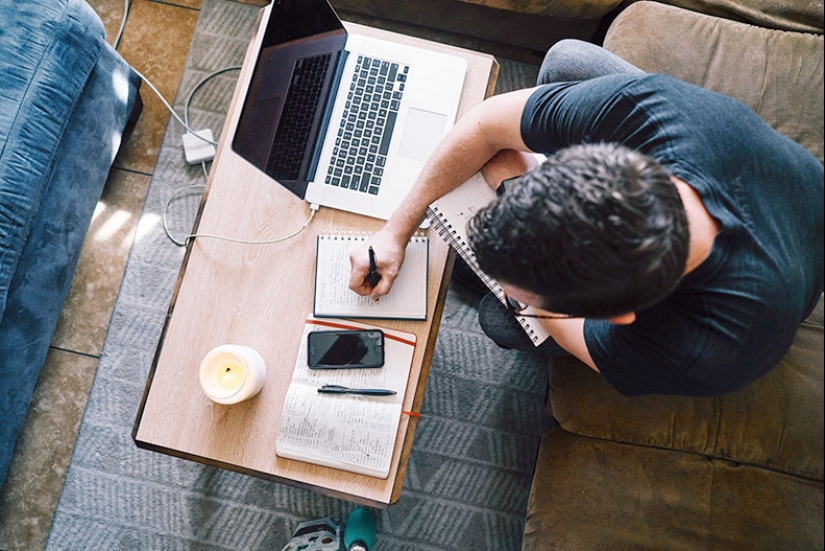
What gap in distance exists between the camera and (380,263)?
1.13m

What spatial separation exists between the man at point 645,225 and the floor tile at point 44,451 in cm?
105

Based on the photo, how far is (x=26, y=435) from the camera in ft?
5.46

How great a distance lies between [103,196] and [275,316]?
0.94m

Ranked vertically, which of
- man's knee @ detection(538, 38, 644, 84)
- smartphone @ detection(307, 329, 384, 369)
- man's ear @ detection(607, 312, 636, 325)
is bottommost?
smartphone @ detection(307, 329, 384, 369)

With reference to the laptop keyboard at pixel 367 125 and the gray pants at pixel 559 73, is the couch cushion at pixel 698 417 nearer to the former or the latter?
the gray pants at pixel 559 73

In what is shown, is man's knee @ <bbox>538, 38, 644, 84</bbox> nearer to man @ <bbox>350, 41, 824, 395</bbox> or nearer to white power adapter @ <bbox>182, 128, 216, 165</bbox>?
man @ <bbox>350, 41, 824, 395</bbox>

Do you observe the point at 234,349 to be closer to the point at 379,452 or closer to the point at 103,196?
the point at 379,452

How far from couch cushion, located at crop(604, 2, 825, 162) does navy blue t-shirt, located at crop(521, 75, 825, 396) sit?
474mm

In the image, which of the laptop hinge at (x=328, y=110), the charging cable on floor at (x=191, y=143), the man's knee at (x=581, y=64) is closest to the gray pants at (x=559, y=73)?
the man's knee at (x=581, y=64)

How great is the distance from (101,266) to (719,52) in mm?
1732

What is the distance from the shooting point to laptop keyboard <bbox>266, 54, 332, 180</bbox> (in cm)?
119

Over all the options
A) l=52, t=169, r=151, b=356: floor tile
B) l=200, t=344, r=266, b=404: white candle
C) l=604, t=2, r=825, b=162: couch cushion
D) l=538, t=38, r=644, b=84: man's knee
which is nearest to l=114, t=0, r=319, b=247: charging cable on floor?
l=52, t=169, r=151, b=356: floor tile

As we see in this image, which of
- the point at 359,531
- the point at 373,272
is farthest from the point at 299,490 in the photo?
the point at 373,272

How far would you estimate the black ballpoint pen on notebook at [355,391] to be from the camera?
113cm
